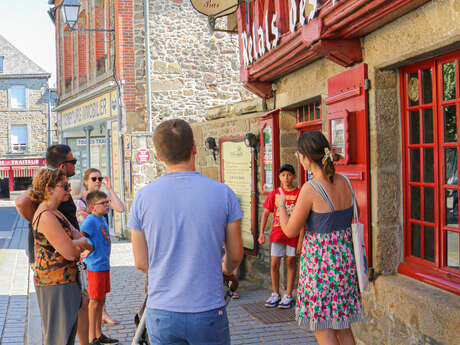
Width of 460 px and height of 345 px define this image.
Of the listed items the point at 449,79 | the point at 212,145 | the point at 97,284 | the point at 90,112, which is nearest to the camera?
the point at 449,79

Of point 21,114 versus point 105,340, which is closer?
point 105,340

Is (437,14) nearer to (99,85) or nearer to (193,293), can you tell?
(193,293)

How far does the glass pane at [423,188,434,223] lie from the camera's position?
436 cm

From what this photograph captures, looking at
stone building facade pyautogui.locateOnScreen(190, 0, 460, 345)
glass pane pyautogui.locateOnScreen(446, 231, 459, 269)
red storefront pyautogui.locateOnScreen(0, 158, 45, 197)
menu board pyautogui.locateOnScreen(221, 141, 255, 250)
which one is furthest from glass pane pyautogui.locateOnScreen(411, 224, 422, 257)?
red storefront pyautogui.locateOnScreen(0, 158, 45, 197)

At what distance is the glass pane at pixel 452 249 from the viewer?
4066 millimetres

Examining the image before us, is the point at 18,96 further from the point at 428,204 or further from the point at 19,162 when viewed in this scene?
the point at 428,204

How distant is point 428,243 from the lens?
4438mm

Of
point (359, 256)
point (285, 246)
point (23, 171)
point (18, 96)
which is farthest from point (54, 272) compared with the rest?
point (18, 96)

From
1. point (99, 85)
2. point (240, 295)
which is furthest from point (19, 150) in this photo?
point (240, 295)

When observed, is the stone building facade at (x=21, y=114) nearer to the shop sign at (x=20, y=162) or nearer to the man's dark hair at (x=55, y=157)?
the shop sign at (x=20, y=162)

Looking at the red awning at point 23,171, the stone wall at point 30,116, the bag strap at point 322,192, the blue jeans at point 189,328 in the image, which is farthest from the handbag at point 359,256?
the stone wall at point 30,116

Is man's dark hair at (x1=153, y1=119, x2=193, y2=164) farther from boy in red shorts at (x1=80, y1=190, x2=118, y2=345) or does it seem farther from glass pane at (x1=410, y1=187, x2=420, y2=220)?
boy in red shorts at (x1=80, y1=190, x2=118, y2=345)

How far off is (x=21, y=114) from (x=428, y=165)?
40981 millimetres

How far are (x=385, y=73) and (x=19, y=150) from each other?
40.3 m
